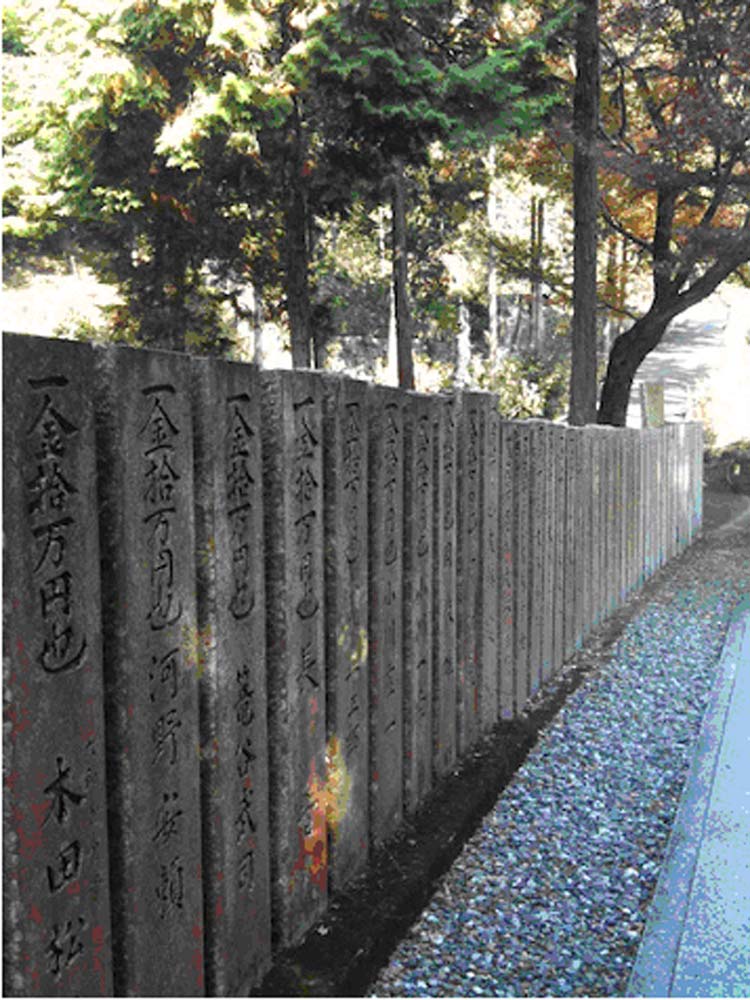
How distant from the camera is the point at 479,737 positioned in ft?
16.2

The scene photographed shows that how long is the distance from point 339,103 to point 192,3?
190cm

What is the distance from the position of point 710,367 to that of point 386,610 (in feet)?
116

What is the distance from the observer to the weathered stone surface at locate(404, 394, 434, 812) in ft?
12.7

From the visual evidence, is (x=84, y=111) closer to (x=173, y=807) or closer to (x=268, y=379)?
(x=268, y=379)

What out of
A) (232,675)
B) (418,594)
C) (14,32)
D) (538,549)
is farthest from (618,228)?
(232,675)

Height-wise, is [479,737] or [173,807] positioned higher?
[173,807]

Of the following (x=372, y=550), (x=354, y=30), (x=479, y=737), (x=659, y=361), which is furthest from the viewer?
(x=659, y=361)

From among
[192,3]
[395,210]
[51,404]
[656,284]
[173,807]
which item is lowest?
[173,807]

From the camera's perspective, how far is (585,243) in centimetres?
1209

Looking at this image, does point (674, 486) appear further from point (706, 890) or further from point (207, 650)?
point (207, 650)

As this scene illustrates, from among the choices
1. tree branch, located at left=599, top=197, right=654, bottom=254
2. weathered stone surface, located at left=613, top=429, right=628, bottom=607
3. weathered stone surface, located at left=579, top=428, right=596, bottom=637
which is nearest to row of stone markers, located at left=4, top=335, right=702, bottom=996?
weathered stone surface, located at left=579, top=428, right=596, bottom=637

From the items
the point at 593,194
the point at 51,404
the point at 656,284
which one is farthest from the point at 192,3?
the point at 51,404

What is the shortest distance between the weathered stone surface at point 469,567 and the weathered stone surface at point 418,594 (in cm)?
47

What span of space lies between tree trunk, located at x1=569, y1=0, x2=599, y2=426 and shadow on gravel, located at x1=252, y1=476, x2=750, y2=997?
7.01 meters
